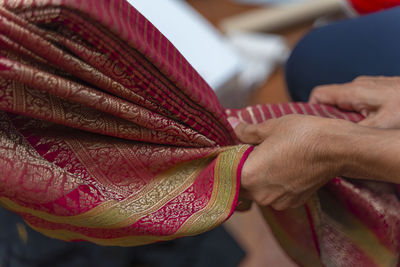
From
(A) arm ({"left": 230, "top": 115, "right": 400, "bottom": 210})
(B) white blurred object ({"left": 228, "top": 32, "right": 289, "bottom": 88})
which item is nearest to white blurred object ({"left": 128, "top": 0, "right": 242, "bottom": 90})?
(B) white blurred object ({"left": 228, "top": 32, "right": 289, "bottom": 88})

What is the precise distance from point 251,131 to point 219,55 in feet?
2.01

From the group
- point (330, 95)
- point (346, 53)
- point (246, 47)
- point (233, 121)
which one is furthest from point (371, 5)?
point (246, 47)

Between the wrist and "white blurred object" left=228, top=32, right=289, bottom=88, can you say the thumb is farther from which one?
"white blurred object" left=228, top=32, right=289, bottom=88

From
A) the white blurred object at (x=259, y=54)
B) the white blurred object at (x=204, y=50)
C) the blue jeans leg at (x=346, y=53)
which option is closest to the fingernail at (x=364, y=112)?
the blue jeans leg at (x=346, y=53)

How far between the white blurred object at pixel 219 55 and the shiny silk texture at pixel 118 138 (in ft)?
1.32

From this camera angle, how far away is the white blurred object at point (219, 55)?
952 mm

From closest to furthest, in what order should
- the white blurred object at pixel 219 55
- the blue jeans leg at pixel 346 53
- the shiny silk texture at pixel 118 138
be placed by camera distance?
the shiny silk texture at pixel 118 138 → the blue jeans leg at pixel 346 53 → the white blurred object at pixel 219 55

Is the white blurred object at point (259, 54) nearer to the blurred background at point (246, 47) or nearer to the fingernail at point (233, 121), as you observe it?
the blurred background at point (246, 47)

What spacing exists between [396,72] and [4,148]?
0.52 m

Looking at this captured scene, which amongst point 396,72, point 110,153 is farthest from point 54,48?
point 396,72

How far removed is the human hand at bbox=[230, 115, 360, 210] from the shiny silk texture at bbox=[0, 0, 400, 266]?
0.03 metres

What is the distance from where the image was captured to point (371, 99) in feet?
1.69

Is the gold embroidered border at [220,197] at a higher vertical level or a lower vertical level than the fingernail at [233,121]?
lower

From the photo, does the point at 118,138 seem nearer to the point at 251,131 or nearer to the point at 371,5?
the point at 251,131
